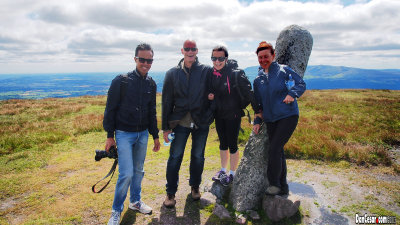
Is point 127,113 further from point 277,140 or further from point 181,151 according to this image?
point 277,140

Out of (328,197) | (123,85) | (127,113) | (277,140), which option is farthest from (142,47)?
(328,197)

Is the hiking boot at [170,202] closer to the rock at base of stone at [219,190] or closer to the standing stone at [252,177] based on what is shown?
the rock at base of stone at [219,190]

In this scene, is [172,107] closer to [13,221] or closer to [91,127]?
[13,221]

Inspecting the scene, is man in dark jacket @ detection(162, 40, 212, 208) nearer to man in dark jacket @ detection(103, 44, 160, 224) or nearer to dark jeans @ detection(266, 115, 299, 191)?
man in dark jacket @ detection(103, 44, 160, 224)

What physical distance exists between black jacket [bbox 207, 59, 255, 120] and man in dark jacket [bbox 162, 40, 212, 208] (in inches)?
8.8

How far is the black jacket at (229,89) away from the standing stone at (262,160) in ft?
3.29

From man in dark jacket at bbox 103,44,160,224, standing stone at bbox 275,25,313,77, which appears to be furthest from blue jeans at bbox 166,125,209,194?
standing stone at bbox 275,25,313,77

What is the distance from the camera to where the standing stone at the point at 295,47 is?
5434mm

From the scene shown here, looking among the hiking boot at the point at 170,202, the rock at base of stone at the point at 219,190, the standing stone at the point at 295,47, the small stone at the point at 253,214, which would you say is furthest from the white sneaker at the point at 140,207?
the standing stone at the point at 295,47

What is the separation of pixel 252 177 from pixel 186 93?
2.37 m

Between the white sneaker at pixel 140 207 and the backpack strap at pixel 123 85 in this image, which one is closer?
the backpack strap at pixel 123 85

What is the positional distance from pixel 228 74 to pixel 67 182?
581cm

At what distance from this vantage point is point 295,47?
5.43 m

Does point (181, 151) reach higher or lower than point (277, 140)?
lower
